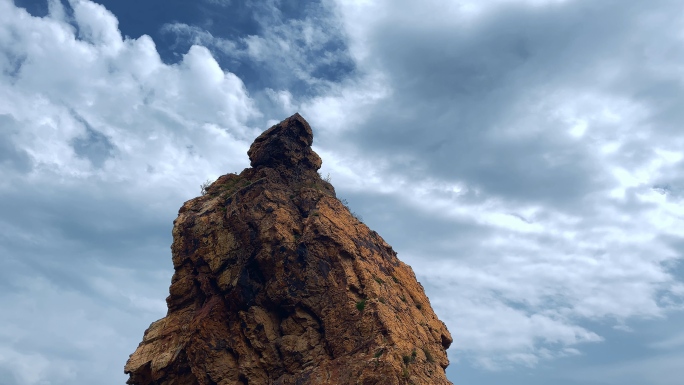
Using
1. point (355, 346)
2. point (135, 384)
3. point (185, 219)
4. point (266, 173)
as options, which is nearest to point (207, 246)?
point (185, 219)

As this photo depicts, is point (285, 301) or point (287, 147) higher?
point (287, 147)

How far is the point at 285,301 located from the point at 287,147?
43.9 ft

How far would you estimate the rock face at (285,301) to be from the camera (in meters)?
32.1

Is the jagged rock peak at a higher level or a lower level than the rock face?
higher

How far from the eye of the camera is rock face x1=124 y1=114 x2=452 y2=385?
32.1 m

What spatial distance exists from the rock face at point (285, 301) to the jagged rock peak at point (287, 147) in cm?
15

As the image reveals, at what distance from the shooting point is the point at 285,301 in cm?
3488

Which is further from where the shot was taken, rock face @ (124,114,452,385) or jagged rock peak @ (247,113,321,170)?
jagged rock peak @ (247,113,321,170)

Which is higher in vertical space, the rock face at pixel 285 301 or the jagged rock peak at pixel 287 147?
the jagged rock peak at pixel 287 147

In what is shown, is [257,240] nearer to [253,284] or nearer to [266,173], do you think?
[253,284]

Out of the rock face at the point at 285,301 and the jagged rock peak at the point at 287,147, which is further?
the jagged rock peak at the point at 287,147

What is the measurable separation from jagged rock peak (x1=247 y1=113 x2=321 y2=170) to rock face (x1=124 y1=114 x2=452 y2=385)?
155 mm

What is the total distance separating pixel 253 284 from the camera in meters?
36.1

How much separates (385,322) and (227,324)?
10.6m
